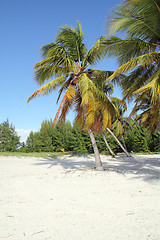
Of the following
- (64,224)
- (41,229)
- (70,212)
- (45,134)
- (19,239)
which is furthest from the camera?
(45,134)

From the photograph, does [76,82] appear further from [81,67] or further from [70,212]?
[70,212]

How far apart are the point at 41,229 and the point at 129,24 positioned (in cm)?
599

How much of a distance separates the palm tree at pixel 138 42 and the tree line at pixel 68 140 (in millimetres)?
14813

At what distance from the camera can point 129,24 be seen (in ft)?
18.7

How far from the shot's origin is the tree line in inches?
823

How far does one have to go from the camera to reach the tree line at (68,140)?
20.9m

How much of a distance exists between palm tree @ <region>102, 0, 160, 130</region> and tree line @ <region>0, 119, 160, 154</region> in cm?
1481

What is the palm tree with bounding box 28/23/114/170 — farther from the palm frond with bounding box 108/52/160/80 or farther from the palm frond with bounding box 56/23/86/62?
the palm frond with bounding box 108/52/160/80

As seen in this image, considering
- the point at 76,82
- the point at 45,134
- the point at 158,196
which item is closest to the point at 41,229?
the point at 158,196

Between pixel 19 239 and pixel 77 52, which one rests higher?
pixel 77 52

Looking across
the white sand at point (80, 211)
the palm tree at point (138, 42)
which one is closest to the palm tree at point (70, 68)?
the palm tree at point (138, 42)

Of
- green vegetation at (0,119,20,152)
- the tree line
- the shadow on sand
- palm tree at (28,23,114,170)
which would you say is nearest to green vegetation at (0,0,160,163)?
palm tree at (28,23,114,170)

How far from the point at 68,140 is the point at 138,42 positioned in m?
18.2

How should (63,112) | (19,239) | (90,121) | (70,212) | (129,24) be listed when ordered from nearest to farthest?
(19,239) < (70,212) < (129,24) < (90,121) < (63,112)
